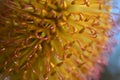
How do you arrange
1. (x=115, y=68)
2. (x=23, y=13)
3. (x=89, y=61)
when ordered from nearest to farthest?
(x=23, y=13), (x=89, y=61), (x=115, y=68)

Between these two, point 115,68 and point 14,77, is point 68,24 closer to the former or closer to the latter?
point 14,77

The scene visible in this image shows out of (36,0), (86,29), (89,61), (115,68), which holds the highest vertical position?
(36,0)

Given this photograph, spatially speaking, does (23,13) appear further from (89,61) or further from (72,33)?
(89,61)

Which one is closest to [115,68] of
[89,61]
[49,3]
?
[89,61]

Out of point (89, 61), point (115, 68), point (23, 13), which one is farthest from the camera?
point (115, 68)

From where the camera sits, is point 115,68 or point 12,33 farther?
point 115,68

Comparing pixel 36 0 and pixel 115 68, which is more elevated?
pixel 36 0
